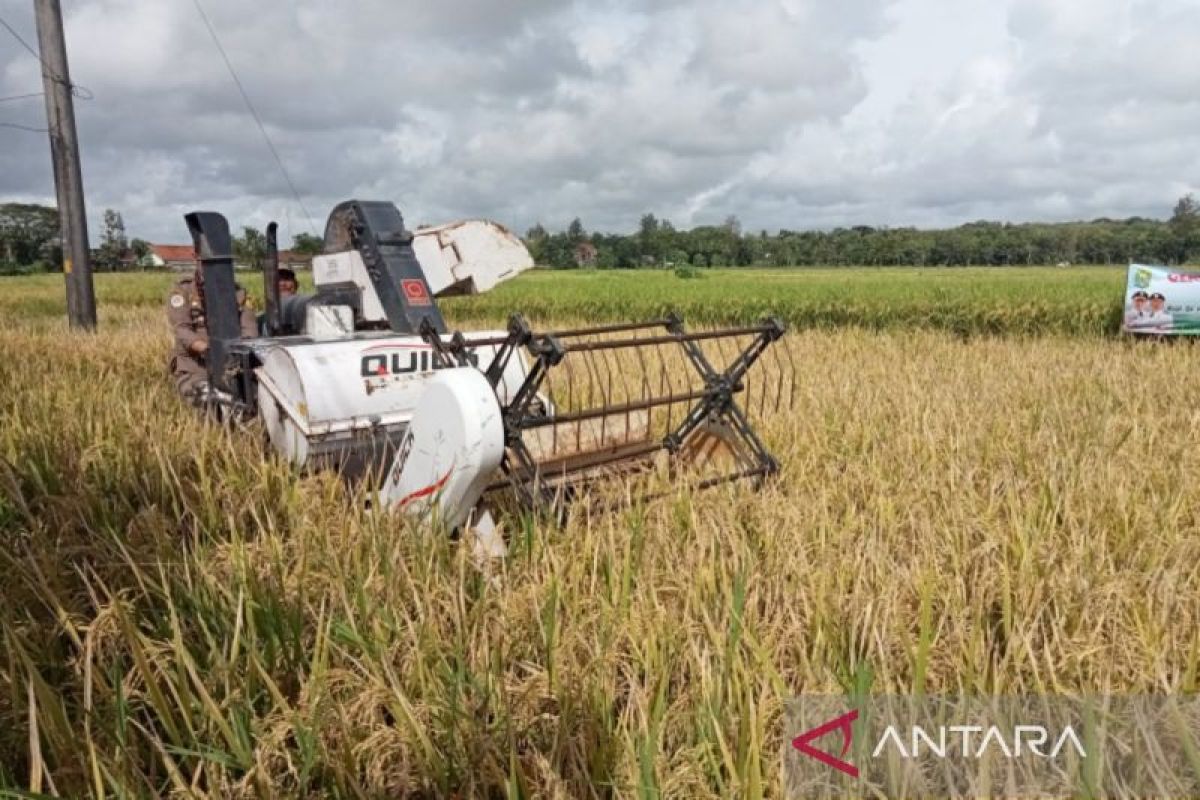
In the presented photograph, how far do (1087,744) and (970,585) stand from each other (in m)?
0.97

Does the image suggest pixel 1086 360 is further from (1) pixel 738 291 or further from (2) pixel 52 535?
(1) pixel 738 291

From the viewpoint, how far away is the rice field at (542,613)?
1.67m

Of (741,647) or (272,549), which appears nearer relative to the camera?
(741,647)

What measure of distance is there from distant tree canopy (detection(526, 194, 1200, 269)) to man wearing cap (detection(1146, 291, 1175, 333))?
206 ft

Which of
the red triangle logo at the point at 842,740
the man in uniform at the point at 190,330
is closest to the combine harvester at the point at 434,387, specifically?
the man in uniform at the point at 190,330

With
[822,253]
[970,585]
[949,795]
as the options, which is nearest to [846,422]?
[970,585]

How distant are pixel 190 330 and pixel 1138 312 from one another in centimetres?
1074

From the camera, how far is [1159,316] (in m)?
9.12

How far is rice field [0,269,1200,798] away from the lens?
5.48 ft

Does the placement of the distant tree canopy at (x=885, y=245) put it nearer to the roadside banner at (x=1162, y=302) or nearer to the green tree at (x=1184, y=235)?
the green tree at (x=1184, y=235)

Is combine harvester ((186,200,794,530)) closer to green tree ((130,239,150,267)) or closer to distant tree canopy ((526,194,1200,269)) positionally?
distant tree canopy ((526,194,1200,269))

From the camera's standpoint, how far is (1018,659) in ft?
6.02

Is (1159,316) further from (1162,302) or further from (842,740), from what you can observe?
(842,740)

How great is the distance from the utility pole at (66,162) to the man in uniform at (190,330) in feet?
23.7
